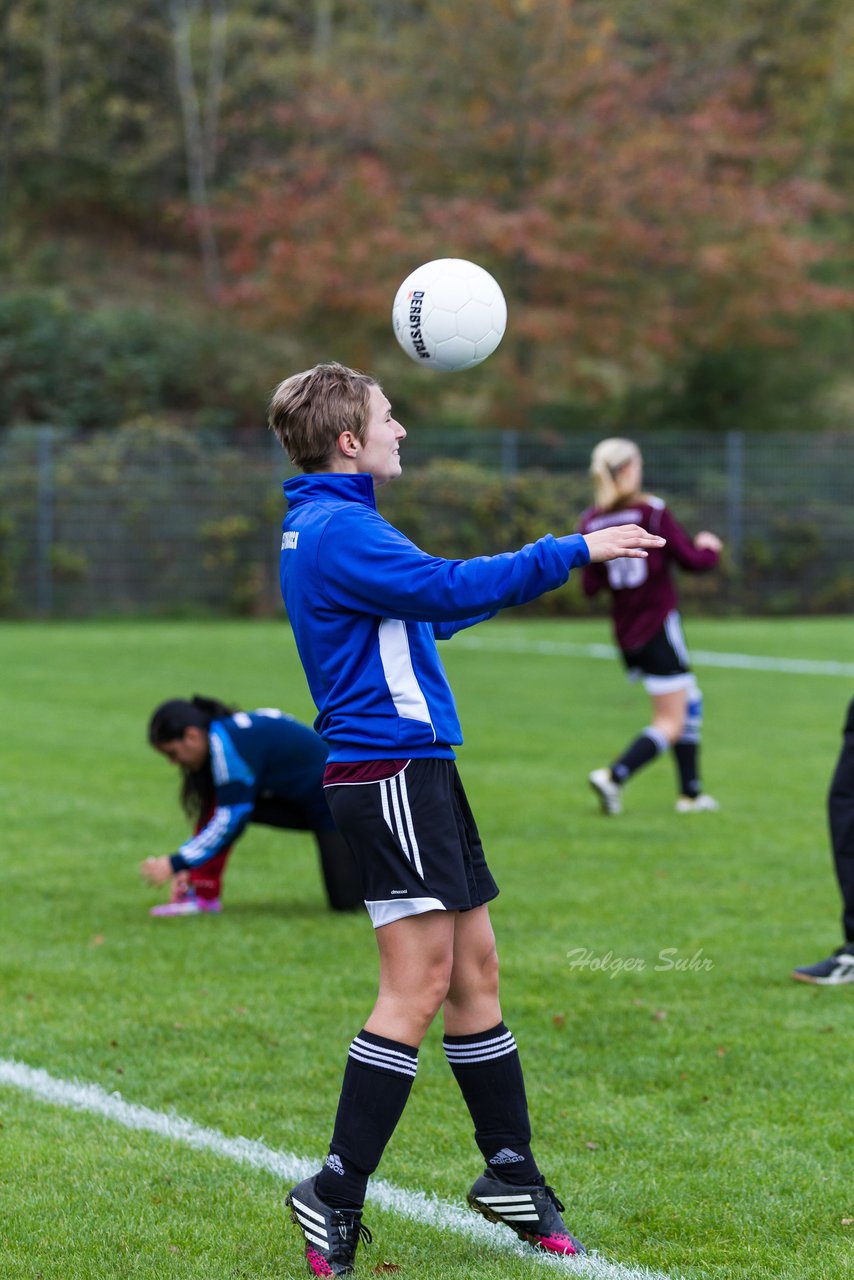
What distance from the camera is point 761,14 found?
122 feet

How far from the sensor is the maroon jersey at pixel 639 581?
29.6 ft

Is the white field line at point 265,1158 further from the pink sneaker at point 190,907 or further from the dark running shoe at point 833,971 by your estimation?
the dark running shoe at point 833,971

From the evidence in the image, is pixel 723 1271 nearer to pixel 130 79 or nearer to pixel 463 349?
pixel 463 349

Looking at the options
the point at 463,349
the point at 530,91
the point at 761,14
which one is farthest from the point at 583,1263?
the point at 761,14

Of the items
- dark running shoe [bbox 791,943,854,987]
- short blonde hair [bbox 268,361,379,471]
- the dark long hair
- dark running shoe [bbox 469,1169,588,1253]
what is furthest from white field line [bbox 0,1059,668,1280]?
dark running shoe [bbox 791,943,854,987]

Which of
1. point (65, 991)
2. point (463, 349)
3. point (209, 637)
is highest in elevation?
point (463, 349)

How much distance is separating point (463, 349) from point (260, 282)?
2632cm

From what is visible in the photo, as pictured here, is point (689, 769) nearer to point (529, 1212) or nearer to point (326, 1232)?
point (529, 1212)

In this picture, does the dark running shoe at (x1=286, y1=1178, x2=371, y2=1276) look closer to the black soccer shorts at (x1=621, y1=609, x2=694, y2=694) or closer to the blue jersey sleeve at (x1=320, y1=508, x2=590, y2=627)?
the blue jersey sleeve at (x1=320, y1=508, x2=590, y2=627)

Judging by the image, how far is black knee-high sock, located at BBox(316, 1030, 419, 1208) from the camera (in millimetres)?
3373

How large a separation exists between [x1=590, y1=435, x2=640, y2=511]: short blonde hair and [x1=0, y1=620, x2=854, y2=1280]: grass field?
72.3 inches

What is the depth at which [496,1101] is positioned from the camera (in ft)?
11.6

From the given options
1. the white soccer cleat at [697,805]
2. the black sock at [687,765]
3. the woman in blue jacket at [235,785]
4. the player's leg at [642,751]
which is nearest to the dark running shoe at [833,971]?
the woman in blue jacket at [235,785]

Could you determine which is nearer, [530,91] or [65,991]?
[65,991]
